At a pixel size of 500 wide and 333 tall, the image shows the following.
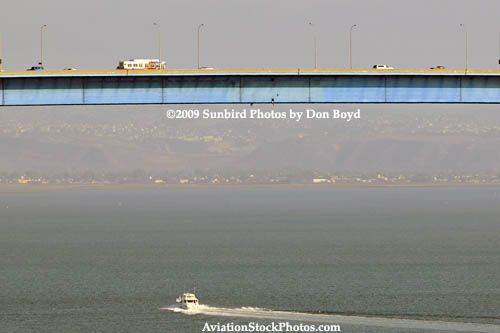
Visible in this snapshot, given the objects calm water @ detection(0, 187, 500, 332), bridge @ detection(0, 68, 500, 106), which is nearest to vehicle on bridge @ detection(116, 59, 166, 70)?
bridge @ detection(0, 68, 500, 106)

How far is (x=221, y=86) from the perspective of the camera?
73750 millimetres

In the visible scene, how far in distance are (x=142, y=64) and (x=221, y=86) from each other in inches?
328

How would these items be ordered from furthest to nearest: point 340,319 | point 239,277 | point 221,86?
point 239,277
point 221,86
point 340,319

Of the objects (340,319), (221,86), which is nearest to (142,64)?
(221,86)

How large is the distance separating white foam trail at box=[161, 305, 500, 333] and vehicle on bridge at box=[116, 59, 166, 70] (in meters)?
23.6

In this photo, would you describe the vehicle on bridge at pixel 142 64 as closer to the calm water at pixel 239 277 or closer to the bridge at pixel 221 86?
the bridge at pixel 221 86

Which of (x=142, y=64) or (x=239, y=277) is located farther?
(x=239, y=277)

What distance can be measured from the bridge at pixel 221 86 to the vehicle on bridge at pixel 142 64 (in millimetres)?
2539

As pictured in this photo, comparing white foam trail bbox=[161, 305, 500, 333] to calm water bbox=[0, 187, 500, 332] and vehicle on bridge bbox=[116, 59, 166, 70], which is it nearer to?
calm water bbox=[0, 187, 500, 332]

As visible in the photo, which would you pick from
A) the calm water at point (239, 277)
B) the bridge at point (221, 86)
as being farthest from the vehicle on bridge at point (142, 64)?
the calm water at point (239, 277)

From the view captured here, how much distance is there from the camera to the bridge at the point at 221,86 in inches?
2874

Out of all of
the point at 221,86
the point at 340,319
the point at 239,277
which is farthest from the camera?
the point at 239,277

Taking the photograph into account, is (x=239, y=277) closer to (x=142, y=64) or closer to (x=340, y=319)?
(x=340, y=319)

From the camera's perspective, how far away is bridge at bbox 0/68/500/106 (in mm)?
73000
